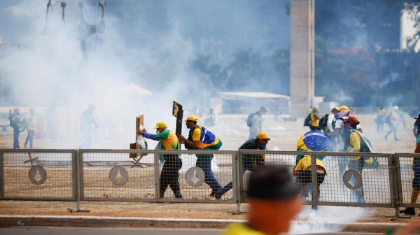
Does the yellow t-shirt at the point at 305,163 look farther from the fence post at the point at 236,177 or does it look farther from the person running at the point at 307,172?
the fence post at the point at 236,177

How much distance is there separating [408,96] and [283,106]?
48.9 ft

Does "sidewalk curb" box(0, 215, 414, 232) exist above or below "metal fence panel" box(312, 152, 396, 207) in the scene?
below

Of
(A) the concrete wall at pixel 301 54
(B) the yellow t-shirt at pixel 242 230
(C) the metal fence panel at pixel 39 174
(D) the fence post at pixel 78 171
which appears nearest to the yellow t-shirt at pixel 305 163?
(D) the fence post at pixel 78 171

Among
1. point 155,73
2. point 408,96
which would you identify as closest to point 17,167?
point 155,73

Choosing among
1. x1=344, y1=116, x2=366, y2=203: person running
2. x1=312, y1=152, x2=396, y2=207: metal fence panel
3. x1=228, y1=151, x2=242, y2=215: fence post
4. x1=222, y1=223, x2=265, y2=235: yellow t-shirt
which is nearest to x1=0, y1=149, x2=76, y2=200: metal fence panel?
x1=228, y1=151, x2=242, y2=215: fence post

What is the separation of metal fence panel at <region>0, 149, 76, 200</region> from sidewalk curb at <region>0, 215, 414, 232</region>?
1.42 ft

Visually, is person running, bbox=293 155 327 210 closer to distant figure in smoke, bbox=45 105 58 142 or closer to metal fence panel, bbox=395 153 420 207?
metal fence panel, bbox=395 153 420 207

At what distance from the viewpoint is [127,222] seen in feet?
18.8

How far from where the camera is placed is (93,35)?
26.2 metres

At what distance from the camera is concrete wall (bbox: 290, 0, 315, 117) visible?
4022cm

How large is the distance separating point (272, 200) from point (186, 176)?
14.7ft

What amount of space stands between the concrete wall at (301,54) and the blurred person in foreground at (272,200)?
4010cm

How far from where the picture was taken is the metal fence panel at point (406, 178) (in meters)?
5.45

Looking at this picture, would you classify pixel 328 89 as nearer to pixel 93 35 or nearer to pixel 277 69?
pixel 277 69
